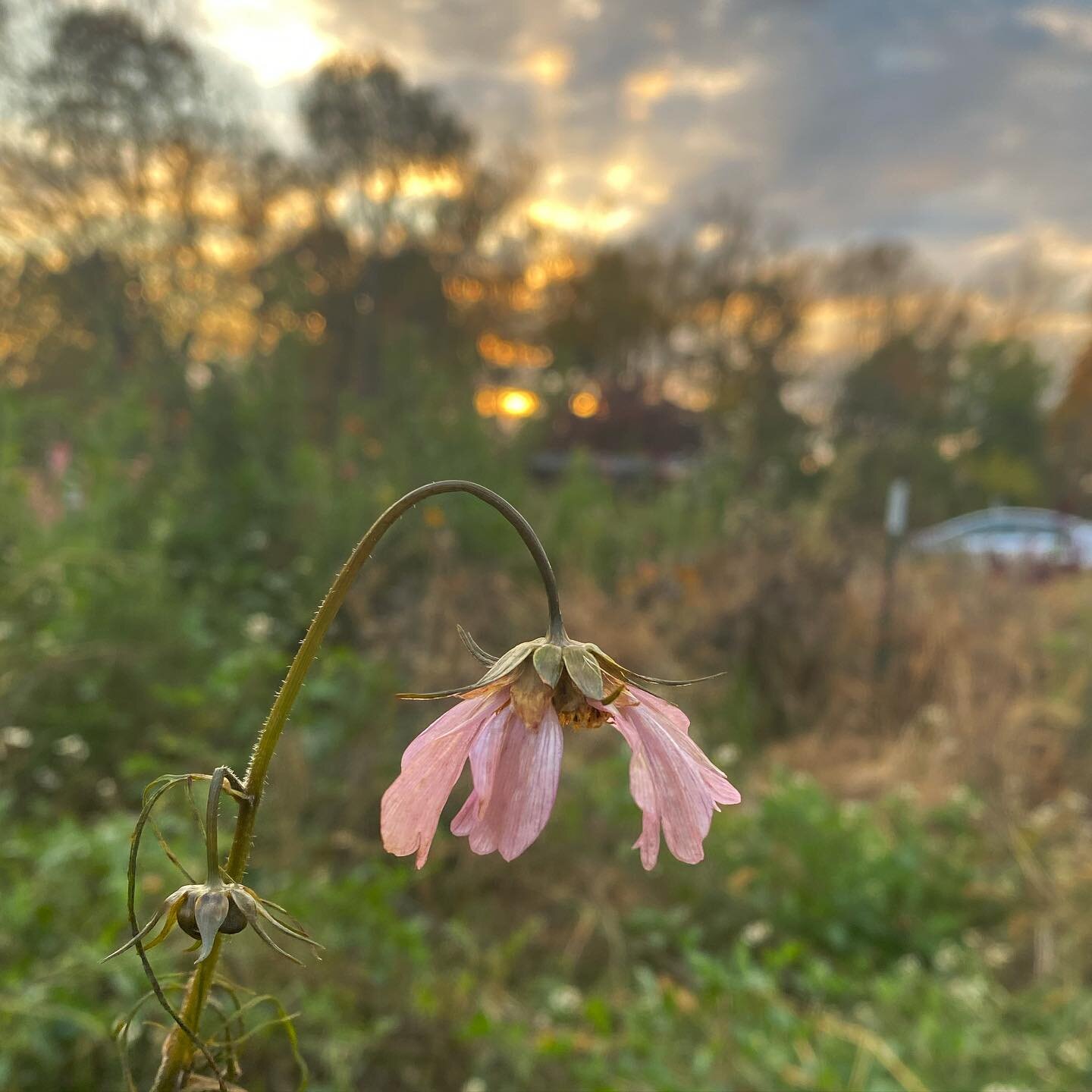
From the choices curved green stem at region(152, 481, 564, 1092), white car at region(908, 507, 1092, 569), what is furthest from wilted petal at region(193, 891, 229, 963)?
white car at region(908, 507, 1092, 569)

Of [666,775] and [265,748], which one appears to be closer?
[265,748]

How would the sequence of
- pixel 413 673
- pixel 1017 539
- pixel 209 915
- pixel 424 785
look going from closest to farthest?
1. pixel 209 915
2. pixel 424 785
3. pixel 413 673
4. pixel 1017 539

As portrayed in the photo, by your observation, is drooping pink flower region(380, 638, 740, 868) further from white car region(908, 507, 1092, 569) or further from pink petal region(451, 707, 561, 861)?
white car region(908, 507, 1092, 569)

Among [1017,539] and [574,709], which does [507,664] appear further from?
[1017,539]

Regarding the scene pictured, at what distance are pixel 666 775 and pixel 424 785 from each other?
131 mm

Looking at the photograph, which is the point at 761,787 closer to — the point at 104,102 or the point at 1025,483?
the point at 104,102

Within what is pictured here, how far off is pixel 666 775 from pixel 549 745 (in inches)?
2.6

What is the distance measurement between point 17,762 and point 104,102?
7.64m

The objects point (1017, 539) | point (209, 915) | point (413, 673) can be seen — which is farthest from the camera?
point (1017, 539)

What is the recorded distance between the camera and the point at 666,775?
0.48 meters

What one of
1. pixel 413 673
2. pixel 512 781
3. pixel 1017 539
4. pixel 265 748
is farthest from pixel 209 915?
pixel 1017 539

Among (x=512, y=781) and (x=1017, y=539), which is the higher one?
(x=512, y=781)

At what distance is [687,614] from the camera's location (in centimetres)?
449

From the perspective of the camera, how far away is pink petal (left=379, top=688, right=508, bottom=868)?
44cm
